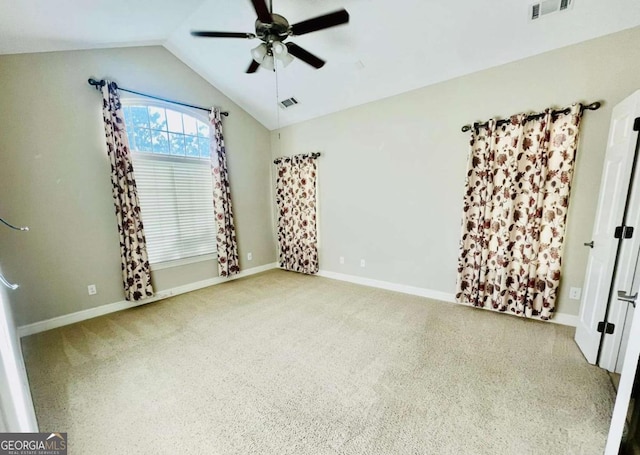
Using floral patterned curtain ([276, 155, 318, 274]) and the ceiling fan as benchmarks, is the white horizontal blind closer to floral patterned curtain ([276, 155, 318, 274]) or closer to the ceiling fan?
floral patterned curtain ([276, 155, 318, 274])

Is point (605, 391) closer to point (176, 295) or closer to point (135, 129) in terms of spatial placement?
point (176, 295)

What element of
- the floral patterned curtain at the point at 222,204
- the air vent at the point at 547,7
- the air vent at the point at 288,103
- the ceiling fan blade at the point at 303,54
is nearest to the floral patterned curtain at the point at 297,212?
the air vent at the point at 288,103

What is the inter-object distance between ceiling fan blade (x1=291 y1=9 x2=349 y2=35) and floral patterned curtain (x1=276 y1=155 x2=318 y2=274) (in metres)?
2.12

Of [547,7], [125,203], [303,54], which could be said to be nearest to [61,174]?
[125,203]

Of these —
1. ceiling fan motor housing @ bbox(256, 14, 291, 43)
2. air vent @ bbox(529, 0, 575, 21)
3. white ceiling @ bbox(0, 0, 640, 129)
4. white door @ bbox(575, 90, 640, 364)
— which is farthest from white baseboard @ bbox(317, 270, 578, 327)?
ceiling fan motor housing @ bbox(256, 14, 291, 43)

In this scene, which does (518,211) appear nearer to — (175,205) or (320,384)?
(320,384)

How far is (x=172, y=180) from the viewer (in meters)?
3.39

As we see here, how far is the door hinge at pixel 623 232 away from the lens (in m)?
1.65

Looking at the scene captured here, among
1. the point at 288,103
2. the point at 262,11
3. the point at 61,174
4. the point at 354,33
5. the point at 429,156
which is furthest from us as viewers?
the point at 288,103

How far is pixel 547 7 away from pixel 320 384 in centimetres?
346

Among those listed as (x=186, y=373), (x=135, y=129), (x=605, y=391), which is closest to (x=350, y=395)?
(x=186, y=373)

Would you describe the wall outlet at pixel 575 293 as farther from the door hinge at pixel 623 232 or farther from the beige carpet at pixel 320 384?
the door hinge at pixel 623 232

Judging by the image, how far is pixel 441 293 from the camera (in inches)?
120

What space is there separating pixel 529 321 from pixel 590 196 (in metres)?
1.35
